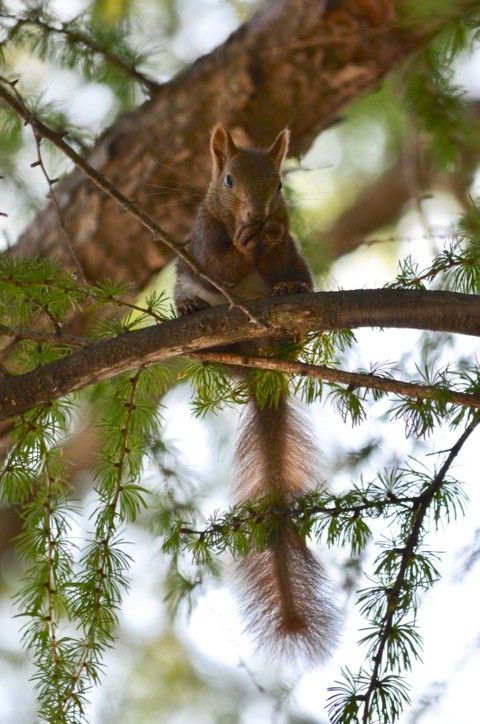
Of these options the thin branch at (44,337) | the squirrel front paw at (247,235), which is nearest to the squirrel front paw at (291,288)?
the squirrel front paw at (247,235)

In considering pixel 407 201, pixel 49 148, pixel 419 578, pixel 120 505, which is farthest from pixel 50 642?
pixel 407 201

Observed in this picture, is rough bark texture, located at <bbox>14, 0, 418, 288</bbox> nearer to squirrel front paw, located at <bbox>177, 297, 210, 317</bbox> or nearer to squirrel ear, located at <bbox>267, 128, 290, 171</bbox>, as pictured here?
squirrel ear, located at <bbox>267, 128, 290, 171</bbox>

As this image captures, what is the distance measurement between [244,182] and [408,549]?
1.44m

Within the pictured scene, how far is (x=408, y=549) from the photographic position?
1.64 m

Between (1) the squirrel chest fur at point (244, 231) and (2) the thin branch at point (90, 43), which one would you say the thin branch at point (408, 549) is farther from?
(2) the thin branch at point (90, 43)

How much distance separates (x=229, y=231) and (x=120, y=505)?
3.76 feet

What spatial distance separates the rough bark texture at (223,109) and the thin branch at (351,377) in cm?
145

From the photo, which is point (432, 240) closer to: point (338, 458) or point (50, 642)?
point (338, 458)

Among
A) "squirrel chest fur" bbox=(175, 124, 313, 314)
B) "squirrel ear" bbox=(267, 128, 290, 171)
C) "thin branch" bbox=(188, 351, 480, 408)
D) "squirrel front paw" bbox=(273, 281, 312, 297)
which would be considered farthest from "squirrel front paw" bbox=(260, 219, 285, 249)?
"thin branch" bbox=(188, 351, 480, 408)

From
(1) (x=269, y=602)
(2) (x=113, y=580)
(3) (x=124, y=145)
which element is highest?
(3) (x=124, y=145)

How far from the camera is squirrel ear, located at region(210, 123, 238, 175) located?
290cm

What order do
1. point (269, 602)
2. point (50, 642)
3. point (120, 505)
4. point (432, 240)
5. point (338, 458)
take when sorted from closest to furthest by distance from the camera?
1. point (50, 642)
2. point (120, 505)
3. point (269, 602)
4. point (338, 458)
5. point (432, 240)

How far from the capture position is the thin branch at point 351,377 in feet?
5.70

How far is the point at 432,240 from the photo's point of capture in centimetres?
320
